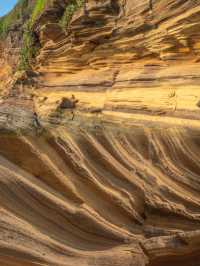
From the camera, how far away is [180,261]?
29.5 ft

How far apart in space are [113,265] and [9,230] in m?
2.14

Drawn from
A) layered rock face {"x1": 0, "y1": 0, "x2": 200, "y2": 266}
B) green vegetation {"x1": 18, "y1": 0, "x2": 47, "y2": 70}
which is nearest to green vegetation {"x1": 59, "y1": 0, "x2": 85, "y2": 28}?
layered rock face {"x1": 0, "y1": 0, "x2": 200, "y2": 266}

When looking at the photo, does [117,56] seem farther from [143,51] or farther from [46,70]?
[46,70]

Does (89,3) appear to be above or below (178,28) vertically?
above

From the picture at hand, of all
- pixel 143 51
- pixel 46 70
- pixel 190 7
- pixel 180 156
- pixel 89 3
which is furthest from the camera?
pixel 46 70

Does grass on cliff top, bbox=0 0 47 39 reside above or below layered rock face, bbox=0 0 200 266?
above

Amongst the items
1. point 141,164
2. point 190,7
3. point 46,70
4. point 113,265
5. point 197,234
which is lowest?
point 113,265

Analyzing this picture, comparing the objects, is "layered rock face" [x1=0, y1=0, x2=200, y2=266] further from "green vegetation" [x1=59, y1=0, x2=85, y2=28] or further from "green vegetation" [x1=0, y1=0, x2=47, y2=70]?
"green vegetation" [x1=0, y1=0, x2=47, y2=70]

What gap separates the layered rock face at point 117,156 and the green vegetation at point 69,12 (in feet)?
5.53

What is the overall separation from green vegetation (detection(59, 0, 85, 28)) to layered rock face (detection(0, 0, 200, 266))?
1.68 m

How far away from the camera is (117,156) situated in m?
11.7

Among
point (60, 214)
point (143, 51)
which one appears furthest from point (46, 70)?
point (60, 214)

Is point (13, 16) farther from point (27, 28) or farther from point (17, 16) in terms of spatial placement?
point (27, 28)

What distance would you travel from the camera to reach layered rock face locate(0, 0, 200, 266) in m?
9.82
